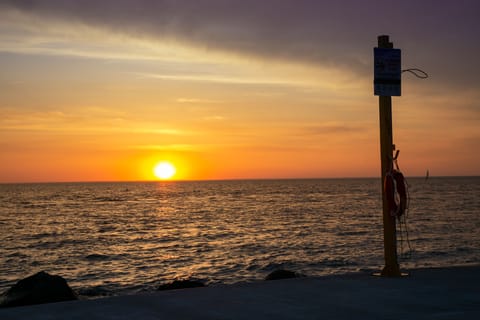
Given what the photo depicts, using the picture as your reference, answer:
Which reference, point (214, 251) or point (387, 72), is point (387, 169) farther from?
A: point (214, 251)

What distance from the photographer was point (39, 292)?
8383mm

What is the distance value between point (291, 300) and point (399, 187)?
2755 mm

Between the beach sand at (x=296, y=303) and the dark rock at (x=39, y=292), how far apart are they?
8.66 ft

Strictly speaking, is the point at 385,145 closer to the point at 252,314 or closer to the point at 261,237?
the point at 252,314

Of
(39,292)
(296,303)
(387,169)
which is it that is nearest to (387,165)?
(387,169)

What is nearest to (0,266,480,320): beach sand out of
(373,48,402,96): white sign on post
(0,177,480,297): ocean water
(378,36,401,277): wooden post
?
(378,36,401,277): wooden post

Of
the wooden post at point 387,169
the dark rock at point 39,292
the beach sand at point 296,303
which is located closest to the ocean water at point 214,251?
the dark rock at point 39,292

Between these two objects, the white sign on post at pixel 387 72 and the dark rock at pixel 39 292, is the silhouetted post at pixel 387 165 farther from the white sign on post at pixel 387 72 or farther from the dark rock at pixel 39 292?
the dark rock at pixel 39 292

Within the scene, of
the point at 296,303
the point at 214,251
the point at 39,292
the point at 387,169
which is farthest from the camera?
the point at 214,251

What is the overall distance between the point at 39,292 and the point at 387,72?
600 centimetres

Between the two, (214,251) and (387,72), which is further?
(214,251)

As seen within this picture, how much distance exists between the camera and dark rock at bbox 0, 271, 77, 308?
822 centimetres

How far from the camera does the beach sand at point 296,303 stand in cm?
527

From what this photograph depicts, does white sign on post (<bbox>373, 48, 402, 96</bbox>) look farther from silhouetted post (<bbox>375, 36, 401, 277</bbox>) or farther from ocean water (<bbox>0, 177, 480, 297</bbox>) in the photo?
ocean water (<bbox>0, 177, 480, 297</bbox>)
